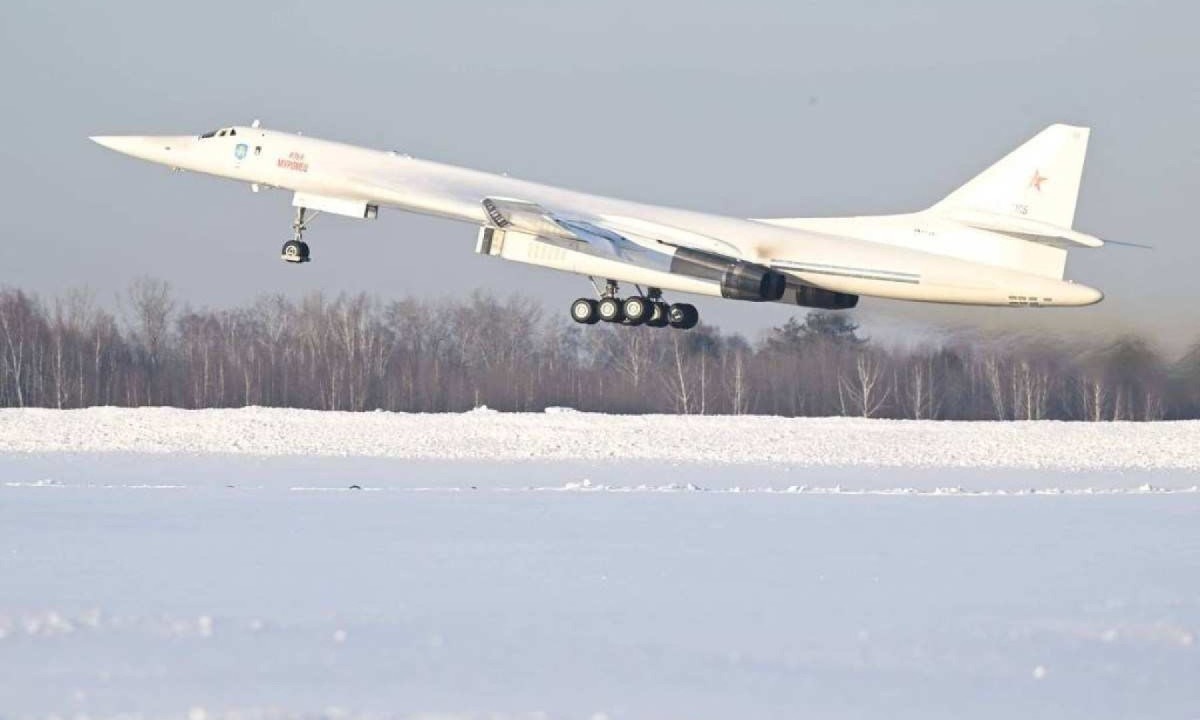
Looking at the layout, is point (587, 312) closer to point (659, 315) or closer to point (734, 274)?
point (659, 315)


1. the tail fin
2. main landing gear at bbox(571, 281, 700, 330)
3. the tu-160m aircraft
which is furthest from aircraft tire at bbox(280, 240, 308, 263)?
the tail fin

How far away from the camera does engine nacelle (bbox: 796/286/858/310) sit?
21.0 m

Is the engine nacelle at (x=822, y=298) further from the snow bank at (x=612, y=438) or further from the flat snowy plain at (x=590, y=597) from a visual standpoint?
the snow bank at (x=612, y=438)

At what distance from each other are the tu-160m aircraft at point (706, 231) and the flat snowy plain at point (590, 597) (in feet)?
7.49

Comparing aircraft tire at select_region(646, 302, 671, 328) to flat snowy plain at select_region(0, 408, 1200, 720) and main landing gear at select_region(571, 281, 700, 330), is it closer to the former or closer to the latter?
main landing gear at select_region(571, 281, 700, 330)

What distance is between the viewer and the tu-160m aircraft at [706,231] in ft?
63.5

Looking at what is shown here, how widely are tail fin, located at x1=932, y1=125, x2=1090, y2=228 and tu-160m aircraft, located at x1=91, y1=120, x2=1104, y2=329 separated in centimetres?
2

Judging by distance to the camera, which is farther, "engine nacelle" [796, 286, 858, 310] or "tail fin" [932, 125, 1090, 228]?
"engine nacelle" [796, 286, 858, 310]

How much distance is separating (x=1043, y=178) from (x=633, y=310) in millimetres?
5143

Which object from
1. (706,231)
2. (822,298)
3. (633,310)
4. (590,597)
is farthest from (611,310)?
(590,597)

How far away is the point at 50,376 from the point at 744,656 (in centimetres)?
3506

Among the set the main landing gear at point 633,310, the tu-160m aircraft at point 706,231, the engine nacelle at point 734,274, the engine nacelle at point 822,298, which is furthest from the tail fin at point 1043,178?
the main landing gear at point 633,310

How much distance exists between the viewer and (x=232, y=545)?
1204cm

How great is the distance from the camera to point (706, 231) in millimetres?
21047
